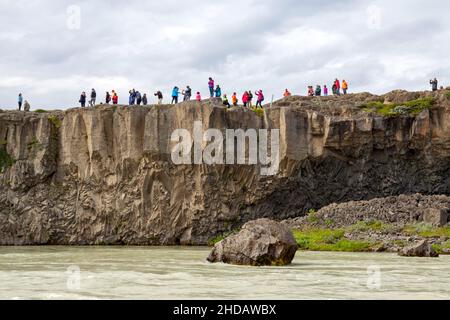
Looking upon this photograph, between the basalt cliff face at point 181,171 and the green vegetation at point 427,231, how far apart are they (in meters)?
14.0

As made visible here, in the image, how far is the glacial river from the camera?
19.8 meters

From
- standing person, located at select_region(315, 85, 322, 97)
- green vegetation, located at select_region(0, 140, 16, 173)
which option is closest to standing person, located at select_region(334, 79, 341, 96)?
standing person, located at select_region(315, 85, 322, 97)

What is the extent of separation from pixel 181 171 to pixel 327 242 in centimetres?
1722

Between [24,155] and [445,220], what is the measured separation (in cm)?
3721

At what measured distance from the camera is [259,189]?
60.7m

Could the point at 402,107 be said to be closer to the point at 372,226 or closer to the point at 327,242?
the point at 372,226

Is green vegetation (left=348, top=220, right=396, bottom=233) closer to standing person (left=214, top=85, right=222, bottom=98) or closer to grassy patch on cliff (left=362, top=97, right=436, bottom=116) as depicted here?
grassy patch on cliff (left=362, top=97, right=436, bottom=116)

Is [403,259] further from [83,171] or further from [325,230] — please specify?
[83,171]

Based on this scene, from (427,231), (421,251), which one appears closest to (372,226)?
(427,231)

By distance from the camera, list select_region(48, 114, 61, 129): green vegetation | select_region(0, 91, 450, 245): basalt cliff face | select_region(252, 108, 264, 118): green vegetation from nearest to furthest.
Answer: select_region(0, 91, 450, 245): basalt cliff face
select_region(252, 108, 264, 118): green vegetation
select_region(48, 114, 61, 129): green vegetation

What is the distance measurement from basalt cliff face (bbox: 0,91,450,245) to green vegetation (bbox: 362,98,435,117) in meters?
0.64

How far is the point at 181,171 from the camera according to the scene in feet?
200

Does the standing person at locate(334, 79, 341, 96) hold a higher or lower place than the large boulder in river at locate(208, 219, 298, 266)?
higher
